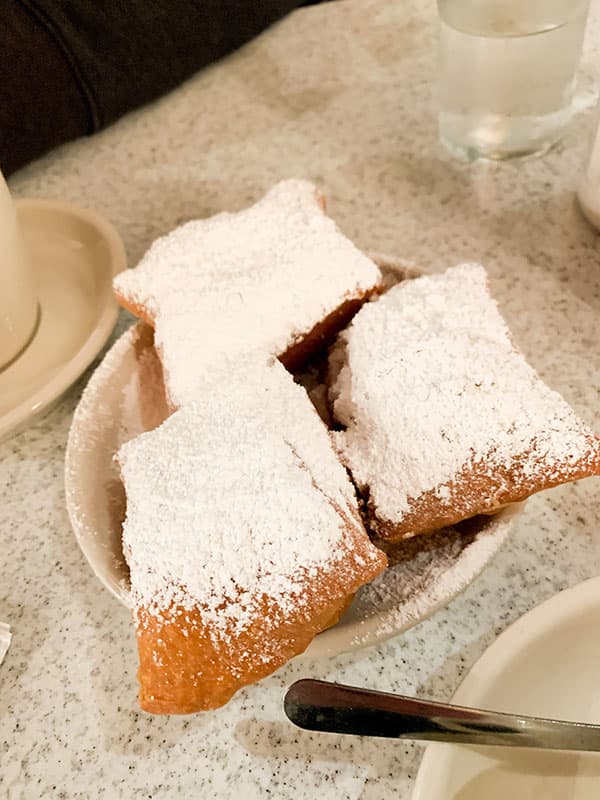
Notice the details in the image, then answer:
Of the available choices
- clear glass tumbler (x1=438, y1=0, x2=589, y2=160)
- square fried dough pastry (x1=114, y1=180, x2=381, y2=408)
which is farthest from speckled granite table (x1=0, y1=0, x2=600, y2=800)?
square fried dough pastry (x1=114, y1=180, x2=381, y2=408)

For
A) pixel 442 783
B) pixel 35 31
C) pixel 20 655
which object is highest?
pixel 35 31

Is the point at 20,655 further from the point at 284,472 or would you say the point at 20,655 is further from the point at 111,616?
the point at 284,472

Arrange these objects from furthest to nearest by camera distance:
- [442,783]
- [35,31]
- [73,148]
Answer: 1. [73,148]
2. [35,31]
3. [442,783]

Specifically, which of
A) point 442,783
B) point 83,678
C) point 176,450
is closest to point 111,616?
point 83,678

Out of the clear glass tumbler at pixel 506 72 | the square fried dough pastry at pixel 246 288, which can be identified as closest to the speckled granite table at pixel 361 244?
the clear glass tumbler at pixel 506 72

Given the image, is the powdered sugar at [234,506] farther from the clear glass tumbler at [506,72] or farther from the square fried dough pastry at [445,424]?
the clear glass tumbler at [506,72]

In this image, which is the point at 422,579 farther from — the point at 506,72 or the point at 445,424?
the point at 506,72

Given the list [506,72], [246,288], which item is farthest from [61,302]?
[506,72]
